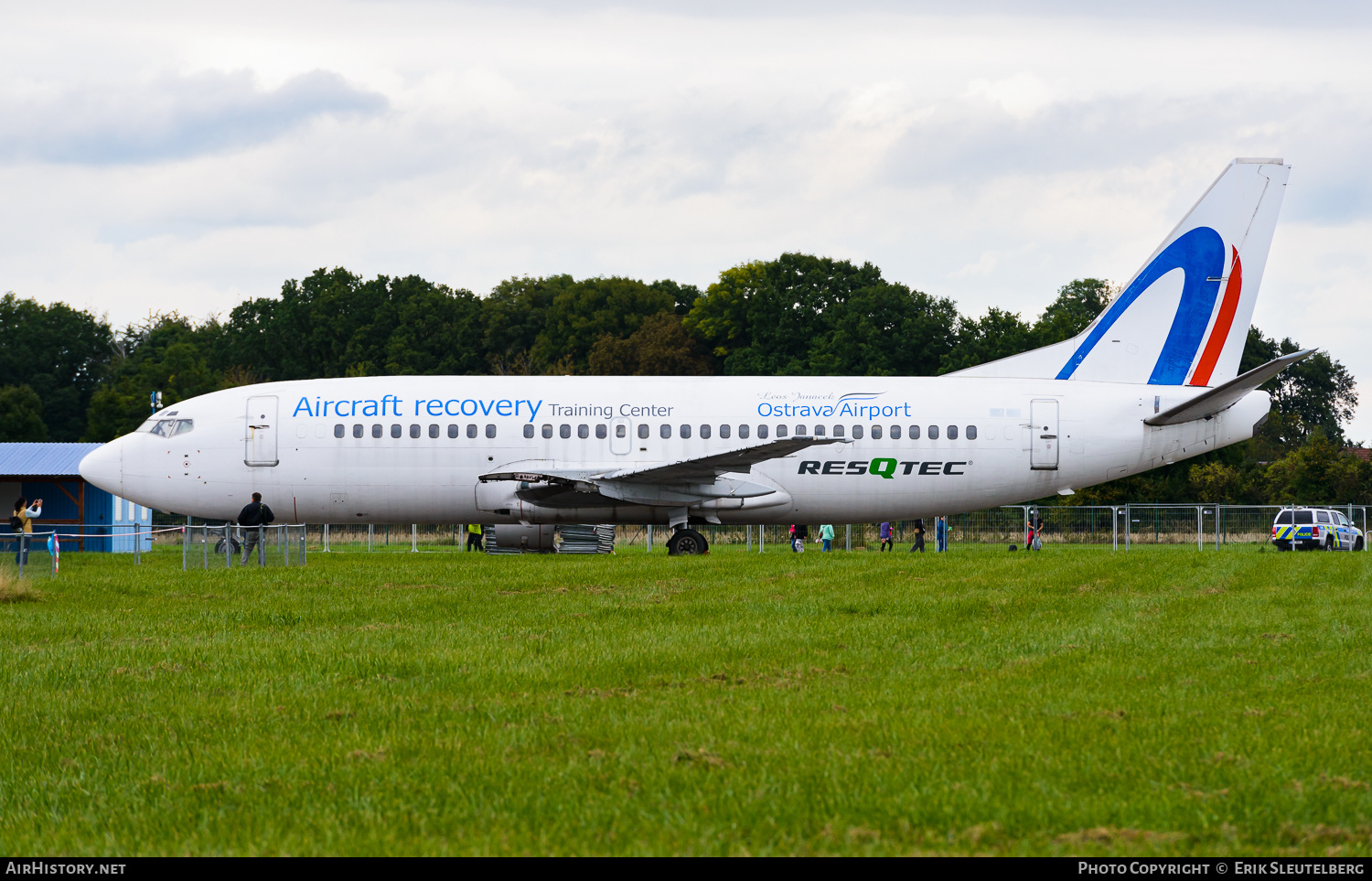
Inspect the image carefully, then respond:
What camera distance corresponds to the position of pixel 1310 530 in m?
40.4

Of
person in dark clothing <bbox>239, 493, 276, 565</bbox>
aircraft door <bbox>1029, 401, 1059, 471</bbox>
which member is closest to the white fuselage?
aircraft door <bbox>1029, 401, 1059, 471</bbox>

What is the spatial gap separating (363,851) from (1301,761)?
505 centimetres

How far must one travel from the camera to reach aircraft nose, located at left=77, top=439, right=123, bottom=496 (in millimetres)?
29281

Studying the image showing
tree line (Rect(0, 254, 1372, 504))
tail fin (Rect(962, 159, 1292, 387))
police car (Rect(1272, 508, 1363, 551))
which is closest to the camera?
tail fin (Rect(962, 159, 1292, 387))

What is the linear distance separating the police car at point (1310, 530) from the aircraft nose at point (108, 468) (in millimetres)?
34429

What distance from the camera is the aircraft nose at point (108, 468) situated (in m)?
29.3

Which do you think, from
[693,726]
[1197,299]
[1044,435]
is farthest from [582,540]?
[693,726]

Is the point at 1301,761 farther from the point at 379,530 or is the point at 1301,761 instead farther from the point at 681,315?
the point at 681,315

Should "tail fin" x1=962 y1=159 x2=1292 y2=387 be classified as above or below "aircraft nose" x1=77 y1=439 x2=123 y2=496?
above

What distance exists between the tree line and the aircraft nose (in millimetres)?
47371

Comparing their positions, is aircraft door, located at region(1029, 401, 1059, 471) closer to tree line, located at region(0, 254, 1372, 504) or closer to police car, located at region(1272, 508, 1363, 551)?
police car, located at region(1272, 508, 1363, 551)

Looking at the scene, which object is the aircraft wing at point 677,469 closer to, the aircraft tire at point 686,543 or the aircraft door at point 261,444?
the aircraft tire at point 686,543

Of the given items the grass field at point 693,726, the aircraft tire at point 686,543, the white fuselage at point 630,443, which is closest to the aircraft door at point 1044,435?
the white fuselage at point 630,443

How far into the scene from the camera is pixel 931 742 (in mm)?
7551
